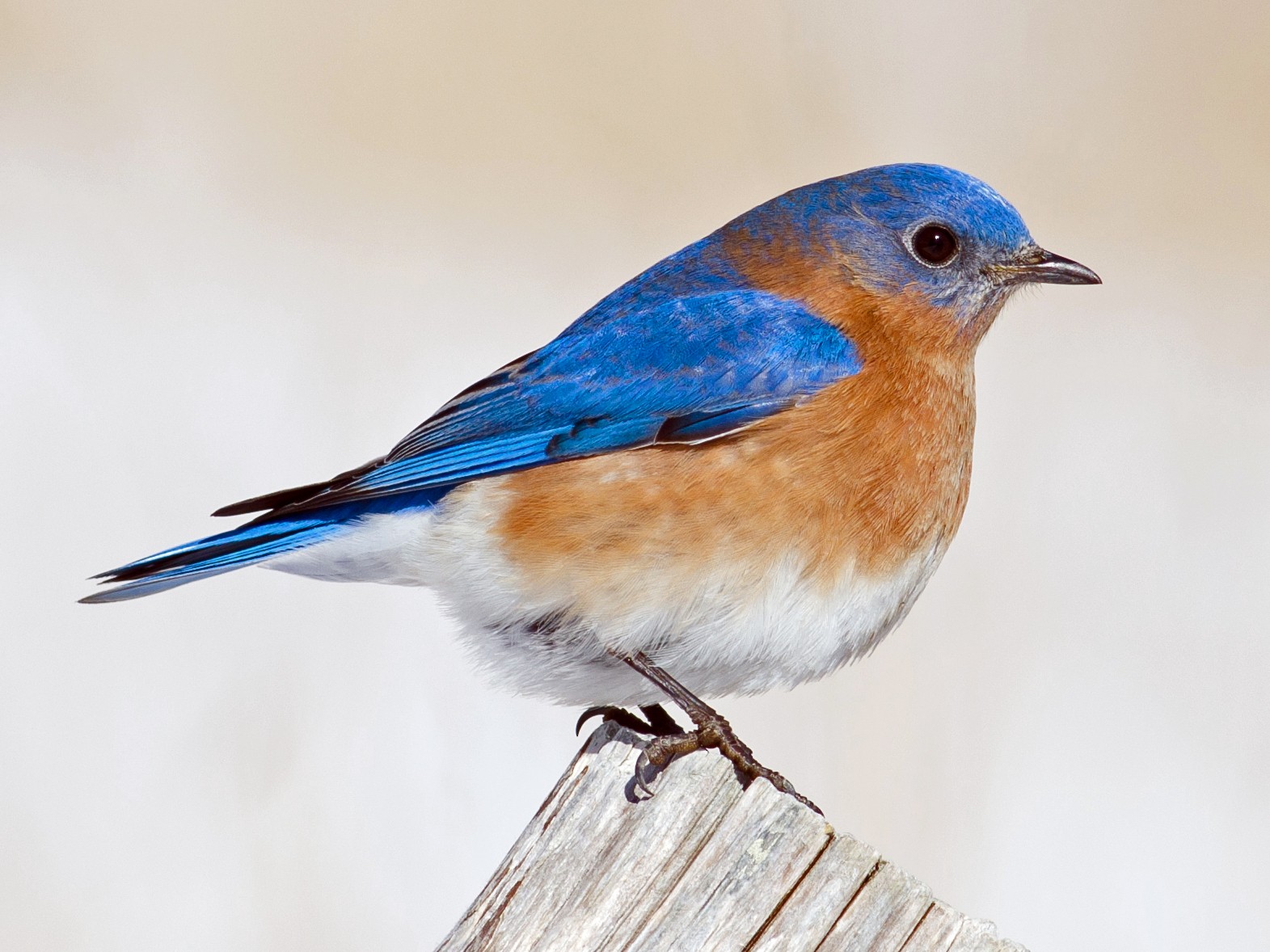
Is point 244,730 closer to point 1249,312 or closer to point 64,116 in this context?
point 64,116

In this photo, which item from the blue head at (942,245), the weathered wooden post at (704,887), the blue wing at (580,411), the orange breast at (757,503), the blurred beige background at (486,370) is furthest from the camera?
the blurred beige background at (486,370)

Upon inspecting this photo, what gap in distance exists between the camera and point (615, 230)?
5.70 m

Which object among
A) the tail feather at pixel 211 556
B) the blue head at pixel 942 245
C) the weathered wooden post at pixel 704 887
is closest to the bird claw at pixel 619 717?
the tail feather at pixel 211 556

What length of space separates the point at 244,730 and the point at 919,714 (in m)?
2.26

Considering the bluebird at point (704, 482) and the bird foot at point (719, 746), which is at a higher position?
the bluebird at point (704, 482)

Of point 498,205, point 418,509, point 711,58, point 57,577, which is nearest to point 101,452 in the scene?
point 57,577

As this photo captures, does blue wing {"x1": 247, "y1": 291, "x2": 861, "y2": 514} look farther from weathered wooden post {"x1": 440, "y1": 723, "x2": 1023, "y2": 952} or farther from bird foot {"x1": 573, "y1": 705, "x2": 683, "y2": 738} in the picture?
weathered wooden post {"x1": 440, "y1": 723, "x2": 1023, "y2": 952}

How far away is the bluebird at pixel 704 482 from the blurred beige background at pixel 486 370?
70.3 inches

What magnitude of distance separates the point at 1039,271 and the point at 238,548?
2.06 meters

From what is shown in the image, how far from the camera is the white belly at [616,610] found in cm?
321

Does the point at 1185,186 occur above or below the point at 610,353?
above

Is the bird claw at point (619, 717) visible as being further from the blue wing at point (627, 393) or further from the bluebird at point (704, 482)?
the blue wing at point (627, 393)

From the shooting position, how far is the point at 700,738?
289 centimetres

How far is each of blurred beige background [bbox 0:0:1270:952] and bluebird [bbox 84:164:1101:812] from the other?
1.79 meters
